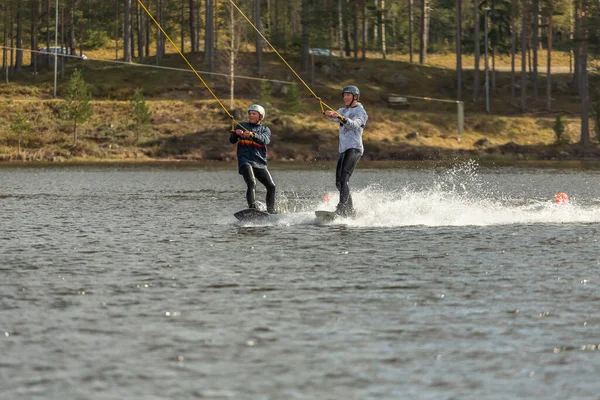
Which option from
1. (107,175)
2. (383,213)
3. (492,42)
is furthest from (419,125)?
(383,213)

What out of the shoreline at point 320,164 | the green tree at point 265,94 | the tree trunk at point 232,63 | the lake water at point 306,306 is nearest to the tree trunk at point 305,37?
the tree trunk at point 232,63

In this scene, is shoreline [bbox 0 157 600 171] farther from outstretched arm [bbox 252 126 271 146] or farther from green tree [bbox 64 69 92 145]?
outstretched arm [bbox 252 126 271 146]

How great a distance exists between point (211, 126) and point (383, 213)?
183 feet

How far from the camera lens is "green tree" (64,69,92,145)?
7531cm

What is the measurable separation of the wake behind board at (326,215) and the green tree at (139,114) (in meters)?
54.7

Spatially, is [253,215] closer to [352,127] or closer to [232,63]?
[352,127]

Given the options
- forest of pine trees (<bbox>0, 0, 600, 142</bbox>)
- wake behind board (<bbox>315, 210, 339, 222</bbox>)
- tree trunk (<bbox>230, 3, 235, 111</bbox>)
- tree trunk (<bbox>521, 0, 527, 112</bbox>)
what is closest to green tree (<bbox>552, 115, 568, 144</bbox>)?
forest of pine trees (<bbox>0, 0, 600, 142</bbox>)

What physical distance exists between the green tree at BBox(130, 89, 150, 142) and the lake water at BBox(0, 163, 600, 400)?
50789 millimetres

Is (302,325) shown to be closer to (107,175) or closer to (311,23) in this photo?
(107,175)

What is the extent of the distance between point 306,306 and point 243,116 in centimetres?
6785

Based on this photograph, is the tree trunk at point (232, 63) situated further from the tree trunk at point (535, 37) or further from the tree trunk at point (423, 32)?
the tree trunk at point (535, 37)

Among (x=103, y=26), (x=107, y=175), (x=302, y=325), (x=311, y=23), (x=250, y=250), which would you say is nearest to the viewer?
(x=302, y=325)

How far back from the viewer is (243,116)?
79500 millimetres

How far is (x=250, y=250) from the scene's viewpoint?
Answer: 17891mm
